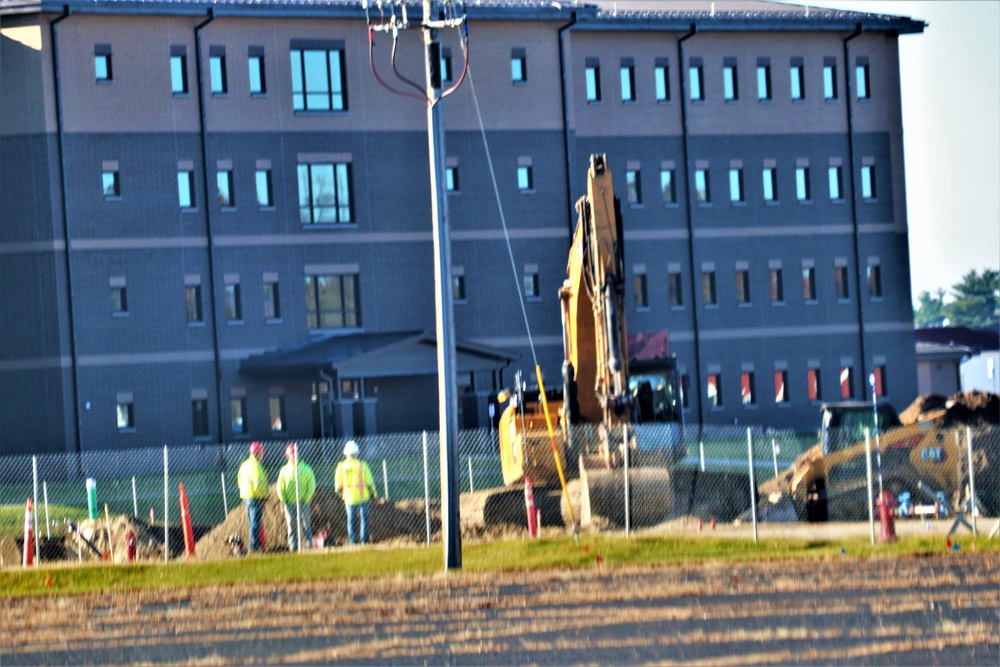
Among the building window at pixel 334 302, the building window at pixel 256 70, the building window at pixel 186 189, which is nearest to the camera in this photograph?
the building window at pixel 186 189

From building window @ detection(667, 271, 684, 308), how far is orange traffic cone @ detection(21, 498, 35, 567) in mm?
29769

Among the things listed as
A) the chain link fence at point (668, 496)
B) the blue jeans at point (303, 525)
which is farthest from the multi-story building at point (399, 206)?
the blue jeans at point (303, 525)

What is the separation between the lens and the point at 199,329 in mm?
46375

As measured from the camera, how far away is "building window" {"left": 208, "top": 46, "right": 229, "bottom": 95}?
154 ft

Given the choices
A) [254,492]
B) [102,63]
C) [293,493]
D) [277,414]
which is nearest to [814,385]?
[277,414]

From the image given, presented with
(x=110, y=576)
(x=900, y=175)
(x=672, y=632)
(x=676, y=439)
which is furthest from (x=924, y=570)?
(x=900, y=175)

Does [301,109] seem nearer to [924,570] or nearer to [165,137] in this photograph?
[165,137]

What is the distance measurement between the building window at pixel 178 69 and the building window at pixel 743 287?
1943 centimetres

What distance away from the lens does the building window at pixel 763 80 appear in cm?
5281

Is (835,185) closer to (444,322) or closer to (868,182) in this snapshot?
(868,182)

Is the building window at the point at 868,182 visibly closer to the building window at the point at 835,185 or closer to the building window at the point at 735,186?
the building window at the point at 835,185

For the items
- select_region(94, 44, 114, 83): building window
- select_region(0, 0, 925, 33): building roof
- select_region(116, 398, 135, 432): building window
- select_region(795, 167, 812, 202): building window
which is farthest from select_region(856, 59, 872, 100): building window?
select_region(116, 398, 135, 432): building window

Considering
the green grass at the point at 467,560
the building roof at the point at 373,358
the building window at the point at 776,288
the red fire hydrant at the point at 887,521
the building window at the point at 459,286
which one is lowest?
the green grass at the point at 467,560

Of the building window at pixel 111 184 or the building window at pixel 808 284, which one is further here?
the building window at pixel 808 284
